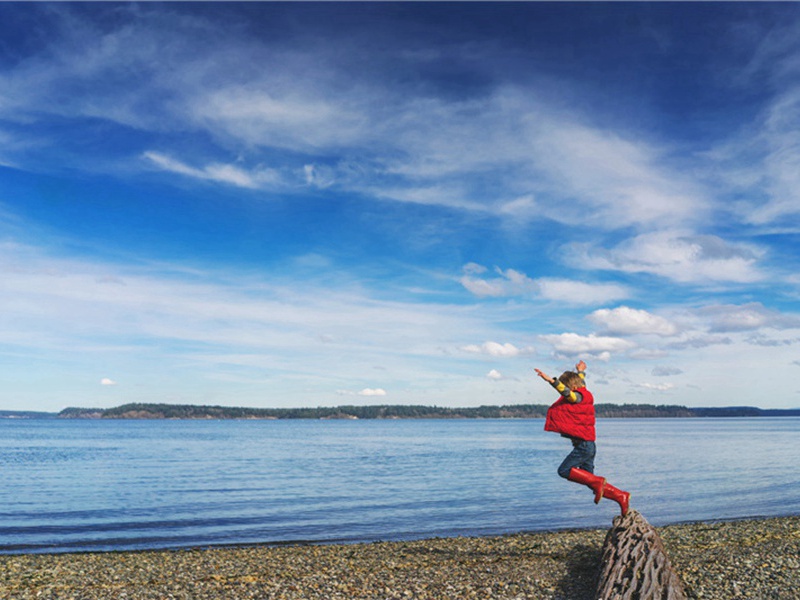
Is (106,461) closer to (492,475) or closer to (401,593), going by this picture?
(492,475)

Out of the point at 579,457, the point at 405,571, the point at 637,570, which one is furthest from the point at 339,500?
the point at 637,570

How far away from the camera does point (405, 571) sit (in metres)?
14.9

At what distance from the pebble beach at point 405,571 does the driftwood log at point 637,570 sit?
850 mm

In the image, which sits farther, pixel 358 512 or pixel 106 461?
pixel 106 461

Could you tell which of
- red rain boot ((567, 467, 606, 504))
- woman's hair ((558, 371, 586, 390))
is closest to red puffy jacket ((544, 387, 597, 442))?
woman's hair ((558, 371, 586, 390))

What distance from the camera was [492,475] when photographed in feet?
157

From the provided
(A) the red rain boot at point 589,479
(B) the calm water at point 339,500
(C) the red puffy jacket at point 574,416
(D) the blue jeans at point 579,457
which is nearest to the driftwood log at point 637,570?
(A) the red rain boot at point 589,479

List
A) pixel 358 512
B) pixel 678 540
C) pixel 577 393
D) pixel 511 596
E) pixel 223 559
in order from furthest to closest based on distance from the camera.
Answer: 1. pixel 358 512
2. pixel 678 540
3. pixel 223 559
4. pixel 577 393
5. pixel 511 596

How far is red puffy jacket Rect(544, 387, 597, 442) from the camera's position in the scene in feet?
45.8

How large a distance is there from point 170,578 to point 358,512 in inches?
640

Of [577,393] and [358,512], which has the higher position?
[577,393]

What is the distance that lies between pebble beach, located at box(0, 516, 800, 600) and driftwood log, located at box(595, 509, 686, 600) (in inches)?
33.5

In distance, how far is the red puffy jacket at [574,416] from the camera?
45.8 feet

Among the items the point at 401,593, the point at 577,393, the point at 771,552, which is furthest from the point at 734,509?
the point at 401,593
